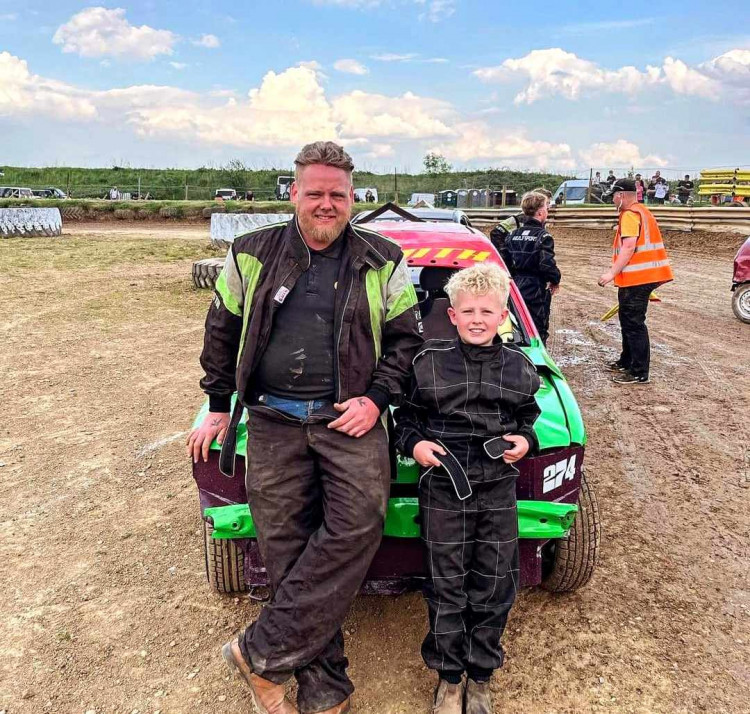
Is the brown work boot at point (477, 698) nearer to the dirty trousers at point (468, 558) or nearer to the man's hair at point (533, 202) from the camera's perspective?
the dirty trousers at point (468, 558)

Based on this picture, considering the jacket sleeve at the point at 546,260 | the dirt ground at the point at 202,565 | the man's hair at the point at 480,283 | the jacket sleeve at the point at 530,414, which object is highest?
the man's hair at the point at 480,283

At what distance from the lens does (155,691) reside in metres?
2.69

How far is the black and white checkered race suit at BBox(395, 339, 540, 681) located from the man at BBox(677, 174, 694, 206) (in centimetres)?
2839

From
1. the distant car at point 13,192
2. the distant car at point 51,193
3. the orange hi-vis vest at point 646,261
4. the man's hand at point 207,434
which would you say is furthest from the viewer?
the distant car at point 13,192

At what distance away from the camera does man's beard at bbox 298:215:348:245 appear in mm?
2570

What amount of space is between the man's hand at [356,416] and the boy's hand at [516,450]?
520mm

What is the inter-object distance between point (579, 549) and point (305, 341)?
5.23 feet

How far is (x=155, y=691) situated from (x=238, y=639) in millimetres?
494

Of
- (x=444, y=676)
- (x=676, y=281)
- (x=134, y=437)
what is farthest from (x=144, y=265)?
(x=444, y=676)

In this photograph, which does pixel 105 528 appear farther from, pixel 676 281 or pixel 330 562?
pixel 676 281

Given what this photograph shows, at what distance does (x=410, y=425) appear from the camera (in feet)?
8.79

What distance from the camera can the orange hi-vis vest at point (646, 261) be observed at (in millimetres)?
6547

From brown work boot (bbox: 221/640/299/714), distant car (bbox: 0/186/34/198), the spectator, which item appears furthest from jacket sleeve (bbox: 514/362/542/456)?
distant car (bbox: 0/186/34/198)

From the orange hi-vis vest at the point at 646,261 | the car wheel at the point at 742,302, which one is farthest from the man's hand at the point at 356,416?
→ the car wheel at the point at 742,302
